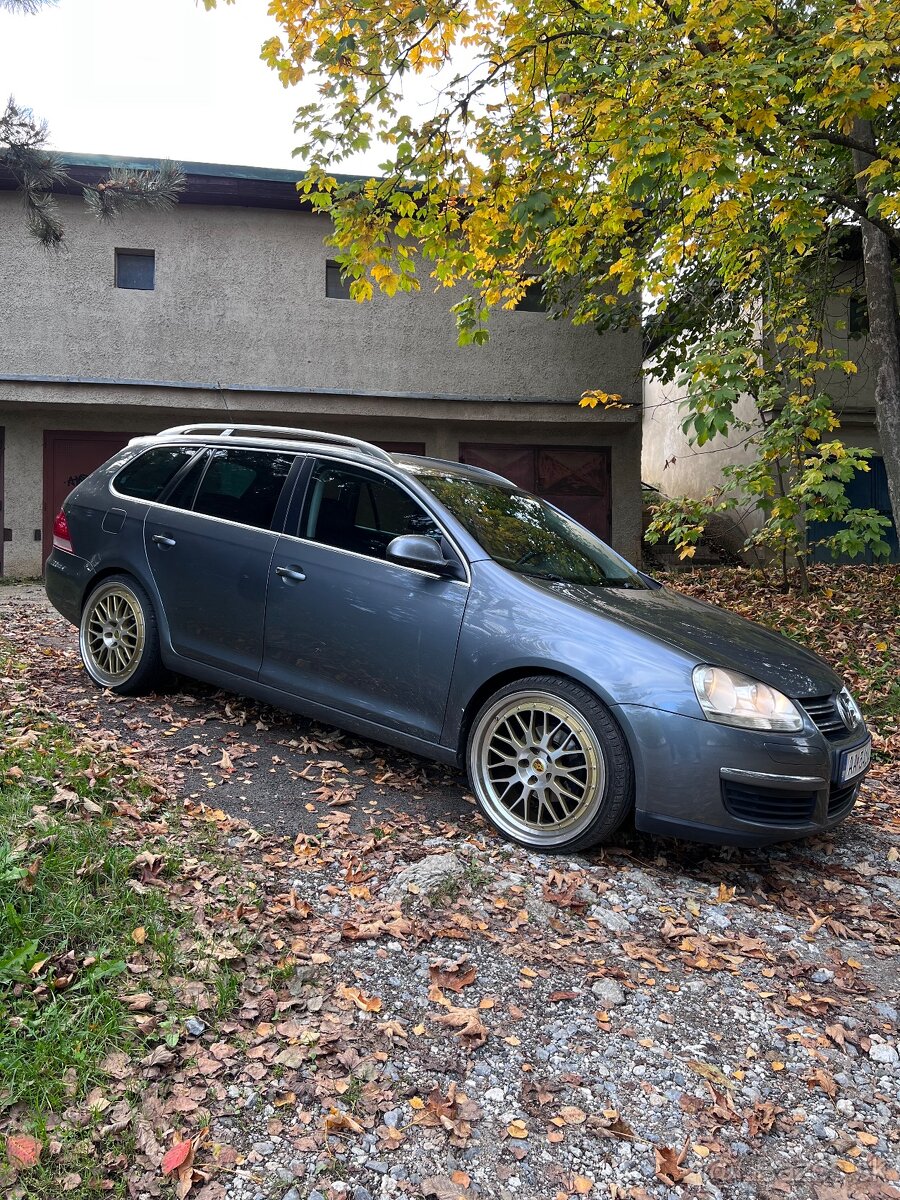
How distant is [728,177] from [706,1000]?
5237 mm

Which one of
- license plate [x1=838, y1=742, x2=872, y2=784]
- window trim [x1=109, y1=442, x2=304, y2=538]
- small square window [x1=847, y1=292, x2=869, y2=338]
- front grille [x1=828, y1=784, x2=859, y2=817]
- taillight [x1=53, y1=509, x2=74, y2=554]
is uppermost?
small square window [x1=847, y1=292, x2=869, y2=338]

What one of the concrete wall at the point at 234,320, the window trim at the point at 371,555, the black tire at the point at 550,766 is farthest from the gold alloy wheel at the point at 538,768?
the concrete wall at the point at 234,320

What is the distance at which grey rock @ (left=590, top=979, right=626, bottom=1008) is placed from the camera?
9.36 ft

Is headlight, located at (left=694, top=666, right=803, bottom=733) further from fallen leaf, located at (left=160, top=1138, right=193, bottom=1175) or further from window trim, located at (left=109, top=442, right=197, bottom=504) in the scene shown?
window trim, located at (left=109, top=442, right=197, bottom=504)

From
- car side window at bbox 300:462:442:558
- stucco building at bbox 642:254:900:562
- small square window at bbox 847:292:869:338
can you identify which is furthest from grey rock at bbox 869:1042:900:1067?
small square window at bbox 847:292:869:338

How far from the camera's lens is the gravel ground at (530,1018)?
7.13 ft

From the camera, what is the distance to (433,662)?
13.2ft

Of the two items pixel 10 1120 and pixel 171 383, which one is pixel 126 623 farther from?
pixel 171 383

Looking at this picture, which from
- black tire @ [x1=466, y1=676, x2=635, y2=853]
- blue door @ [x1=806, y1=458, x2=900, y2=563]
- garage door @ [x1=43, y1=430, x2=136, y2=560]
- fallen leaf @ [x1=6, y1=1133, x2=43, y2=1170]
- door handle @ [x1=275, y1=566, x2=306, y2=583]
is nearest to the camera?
fallen leaf @ [x1=6, y1=1133, x2=43, y2=1170]

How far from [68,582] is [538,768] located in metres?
3.55

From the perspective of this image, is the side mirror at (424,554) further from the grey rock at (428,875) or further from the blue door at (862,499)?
the blue door at (862,499)

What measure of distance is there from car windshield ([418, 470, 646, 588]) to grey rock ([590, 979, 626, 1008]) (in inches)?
74.4

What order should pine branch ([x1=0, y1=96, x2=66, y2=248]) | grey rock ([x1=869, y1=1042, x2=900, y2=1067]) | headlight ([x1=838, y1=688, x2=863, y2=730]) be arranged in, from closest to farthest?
grey rock ([x1=869, y1=1042, x2=900, y2=1067]) < headlight ([x1=838, y1=688, x2=863, y2=730]) < pine branch ([x1=0, y1=96, x2=66, y2=248])

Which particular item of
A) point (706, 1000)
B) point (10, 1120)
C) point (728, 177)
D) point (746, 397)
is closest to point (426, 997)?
point (706, 1000)
